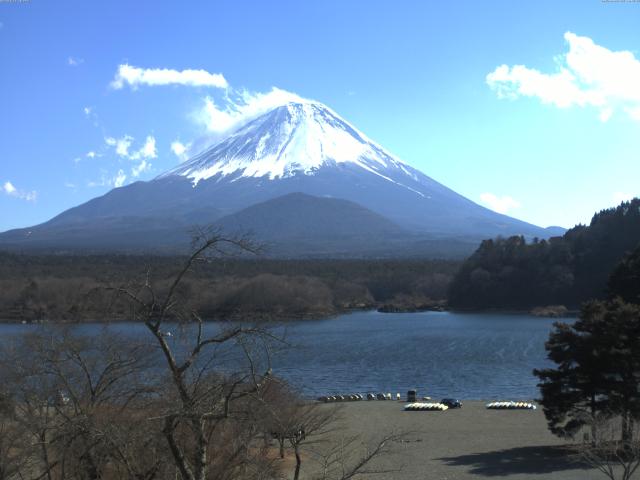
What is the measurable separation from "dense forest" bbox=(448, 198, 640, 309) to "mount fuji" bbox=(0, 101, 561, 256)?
2981cm

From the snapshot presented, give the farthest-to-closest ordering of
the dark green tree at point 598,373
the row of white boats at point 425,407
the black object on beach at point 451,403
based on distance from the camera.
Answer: the black object on beach at point 451,403 < the row of white boats at point 425,407 < the dark green tree at point 598,373

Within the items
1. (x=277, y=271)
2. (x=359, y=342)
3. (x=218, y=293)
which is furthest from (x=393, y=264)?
(x=359, y=342)

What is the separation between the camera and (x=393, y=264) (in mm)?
61906

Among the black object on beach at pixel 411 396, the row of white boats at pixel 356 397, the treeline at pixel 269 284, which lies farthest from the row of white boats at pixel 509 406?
the treeline at pixel 269 284

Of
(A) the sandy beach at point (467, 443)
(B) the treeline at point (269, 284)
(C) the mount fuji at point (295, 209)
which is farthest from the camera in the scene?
(C) the mount fuji at point (295, 209)

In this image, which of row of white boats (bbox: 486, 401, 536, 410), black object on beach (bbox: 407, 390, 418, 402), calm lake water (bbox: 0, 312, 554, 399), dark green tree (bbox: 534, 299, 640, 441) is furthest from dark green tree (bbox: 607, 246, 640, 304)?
dark green tree (bbox: 534, 299, 640, 441)

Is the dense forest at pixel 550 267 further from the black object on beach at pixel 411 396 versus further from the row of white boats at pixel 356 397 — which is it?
the black object on beach at pixel 411 396

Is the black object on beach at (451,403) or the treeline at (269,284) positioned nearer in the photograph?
the black object on beach at (451,403)

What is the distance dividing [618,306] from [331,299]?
3839cm

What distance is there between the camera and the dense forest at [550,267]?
45.4 meters

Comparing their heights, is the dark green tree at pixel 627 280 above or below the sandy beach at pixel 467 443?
above

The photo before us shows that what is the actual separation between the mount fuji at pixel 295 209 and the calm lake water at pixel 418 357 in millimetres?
40742

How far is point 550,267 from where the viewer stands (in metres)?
46.7

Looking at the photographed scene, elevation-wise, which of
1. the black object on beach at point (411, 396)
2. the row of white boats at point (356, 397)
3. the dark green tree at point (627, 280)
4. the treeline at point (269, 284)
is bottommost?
the row of white boats at point (356, 397)
